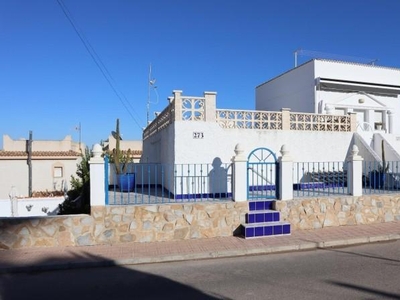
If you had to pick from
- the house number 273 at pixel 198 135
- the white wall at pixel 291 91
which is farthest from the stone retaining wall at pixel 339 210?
the white wall at pixel 291 91

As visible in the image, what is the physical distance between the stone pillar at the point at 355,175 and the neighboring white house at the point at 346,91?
7.17 metres

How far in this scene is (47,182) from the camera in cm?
2498

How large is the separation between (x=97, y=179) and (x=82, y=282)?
2429 millimetres

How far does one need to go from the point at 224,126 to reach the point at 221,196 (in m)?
2.68

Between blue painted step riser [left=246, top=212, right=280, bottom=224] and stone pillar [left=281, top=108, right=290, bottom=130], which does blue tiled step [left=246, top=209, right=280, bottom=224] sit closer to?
blue painted step riser [left=246, top=212, right=280, bottom=224]

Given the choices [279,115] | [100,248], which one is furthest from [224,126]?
[100,248]

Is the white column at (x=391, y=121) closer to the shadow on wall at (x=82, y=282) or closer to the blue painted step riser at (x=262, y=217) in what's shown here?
the blue painted step riser at (x=262, y=217)

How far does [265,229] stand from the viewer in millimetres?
7195

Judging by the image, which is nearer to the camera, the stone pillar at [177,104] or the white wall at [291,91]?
the stone pillar at [177,104]

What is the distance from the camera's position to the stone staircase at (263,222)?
279 inches

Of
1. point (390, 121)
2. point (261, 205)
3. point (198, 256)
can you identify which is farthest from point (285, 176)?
point (390, 121)

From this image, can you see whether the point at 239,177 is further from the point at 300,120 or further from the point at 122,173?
the point at 300,120

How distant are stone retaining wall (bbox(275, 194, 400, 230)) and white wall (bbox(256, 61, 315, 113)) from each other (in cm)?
859

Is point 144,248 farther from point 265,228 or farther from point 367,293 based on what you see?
point 367,293
